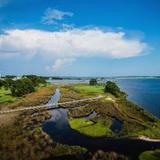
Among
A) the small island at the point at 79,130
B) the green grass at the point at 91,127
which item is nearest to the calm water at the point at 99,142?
the small island at the point at 79,130

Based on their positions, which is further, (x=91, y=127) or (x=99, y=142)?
(x=91, y=127)

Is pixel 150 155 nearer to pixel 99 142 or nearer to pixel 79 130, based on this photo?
pixel 99 142

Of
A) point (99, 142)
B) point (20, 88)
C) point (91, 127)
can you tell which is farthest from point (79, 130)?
point (20, 88)

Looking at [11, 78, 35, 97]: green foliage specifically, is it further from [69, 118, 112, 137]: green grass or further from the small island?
[69, 118, 112, 137]: green grass

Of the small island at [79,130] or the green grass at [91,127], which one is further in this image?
the green grass at [91,127]

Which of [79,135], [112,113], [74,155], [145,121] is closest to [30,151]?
[74,155]

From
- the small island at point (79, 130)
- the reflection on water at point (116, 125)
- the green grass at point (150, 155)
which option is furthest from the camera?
the reflection on water at point (116, 125)

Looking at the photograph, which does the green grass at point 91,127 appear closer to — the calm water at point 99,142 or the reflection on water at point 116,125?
the reflection on water at point 116,125
